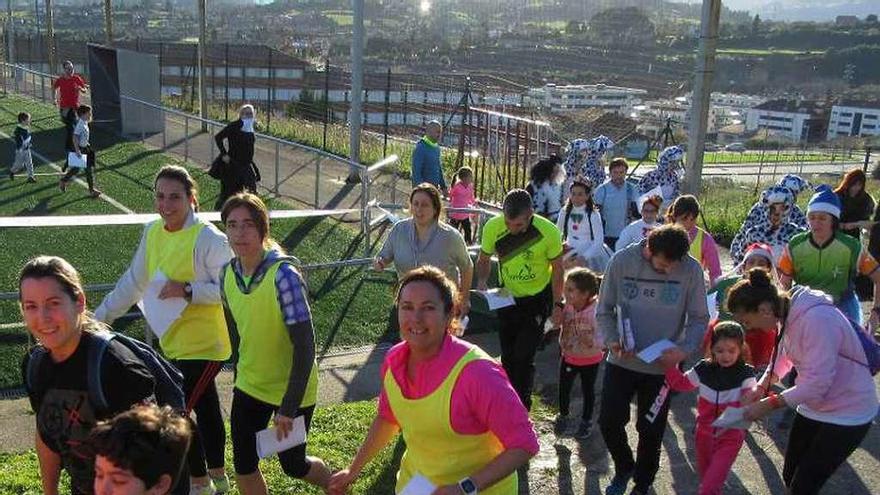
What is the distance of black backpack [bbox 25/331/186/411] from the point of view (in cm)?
309

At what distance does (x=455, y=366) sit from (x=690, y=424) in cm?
398

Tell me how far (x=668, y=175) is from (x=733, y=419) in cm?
731

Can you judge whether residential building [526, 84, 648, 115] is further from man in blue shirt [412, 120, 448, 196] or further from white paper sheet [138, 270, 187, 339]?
white paper sheet [138, 270, 187, 339]

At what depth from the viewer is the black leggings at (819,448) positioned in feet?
14.2

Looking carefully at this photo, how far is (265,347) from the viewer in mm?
4195

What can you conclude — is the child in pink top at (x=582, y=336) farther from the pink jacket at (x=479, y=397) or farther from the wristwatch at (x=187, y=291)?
the pink jacket at (x=479, y=397)

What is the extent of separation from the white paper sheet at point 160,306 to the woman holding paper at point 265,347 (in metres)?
0.35

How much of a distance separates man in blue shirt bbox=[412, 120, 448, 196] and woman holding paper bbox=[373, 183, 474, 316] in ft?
18.0

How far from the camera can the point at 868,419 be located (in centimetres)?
433

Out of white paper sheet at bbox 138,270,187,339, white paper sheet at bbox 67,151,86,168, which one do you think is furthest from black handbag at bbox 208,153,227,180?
white paper sheet at bbox 138,270,187,339

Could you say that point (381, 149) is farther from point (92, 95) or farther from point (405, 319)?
point (405, 319)

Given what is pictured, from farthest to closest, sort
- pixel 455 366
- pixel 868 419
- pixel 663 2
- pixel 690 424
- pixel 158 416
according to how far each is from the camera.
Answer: pixel 663 2 → pixel 690 424 → pixel 868 419 → pixel 455 366 → pixel 158 416

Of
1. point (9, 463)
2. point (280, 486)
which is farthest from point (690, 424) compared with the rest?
point (9, 463)

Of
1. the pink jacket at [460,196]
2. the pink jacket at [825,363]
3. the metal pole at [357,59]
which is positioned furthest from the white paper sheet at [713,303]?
the metal pole at [357,59]
